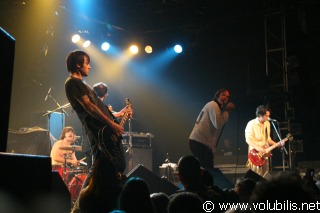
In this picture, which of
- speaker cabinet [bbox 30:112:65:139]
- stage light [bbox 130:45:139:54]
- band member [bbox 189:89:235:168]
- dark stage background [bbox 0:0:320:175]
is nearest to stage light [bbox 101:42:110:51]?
dark stage background [bbox 0:0:320:175]

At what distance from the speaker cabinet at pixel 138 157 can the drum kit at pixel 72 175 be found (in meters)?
2.04

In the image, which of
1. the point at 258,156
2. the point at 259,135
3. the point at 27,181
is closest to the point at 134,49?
the point at 259,135

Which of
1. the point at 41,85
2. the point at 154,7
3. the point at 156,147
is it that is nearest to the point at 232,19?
the point at 154,7

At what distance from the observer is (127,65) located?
16219mm

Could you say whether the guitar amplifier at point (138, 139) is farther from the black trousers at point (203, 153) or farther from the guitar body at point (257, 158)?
the black trousers at point (203, 153)

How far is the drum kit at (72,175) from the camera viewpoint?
986cm

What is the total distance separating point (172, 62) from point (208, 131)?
29.1 feet

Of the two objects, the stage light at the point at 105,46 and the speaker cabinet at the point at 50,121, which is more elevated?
the stage light at the point at 105,46

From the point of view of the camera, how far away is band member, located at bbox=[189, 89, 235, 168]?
781cm

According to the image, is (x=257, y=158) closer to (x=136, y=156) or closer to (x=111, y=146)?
(x=136, y=156)

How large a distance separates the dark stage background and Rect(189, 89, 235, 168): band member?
221 inches

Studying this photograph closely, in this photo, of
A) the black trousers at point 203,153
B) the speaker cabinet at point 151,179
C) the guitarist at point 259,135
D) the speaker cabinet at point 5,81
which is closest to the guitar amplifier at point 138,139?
the guitarist at point 259,135

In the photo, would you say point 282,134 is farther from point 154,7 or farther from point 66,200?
point 66,200

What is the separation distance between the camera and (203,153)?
7902 mm
